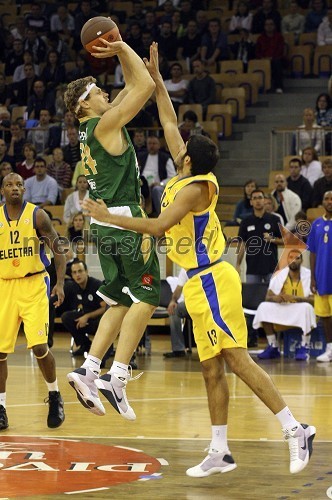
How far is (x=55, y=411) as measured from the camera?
8727 mm

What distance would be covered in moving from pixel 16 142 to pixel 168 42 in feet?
12.1

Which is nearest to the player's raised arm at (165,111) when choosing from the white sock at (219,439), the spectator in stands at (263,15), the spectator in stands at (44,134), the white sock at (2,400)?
the white sock at (219,439)

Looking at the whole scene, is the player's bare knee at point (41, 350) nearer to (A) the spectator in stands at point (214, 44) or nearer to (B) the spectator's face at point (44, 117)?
(B) the spectator's face at point (44, 117)

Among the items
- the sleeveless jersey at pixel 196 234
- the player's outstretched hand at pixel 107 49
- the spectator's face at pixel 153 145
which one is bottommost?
the spectator's face at pixel 153 145

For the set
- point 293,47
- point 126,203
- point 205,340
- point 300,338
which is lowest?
point 300,338

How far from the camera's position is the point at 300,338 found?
13.9 m

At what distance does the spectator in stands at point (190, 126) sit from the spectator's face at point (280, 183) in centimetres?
229

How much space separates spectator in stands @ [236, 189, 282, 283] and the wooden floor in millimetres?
1469

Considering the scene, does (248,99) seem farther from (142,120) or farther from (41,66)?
(41,66)

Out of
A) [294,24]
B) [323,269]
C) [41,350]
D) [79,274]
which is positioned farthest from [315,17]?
[41,350]

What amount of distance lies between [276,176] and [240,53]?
16.5 feet

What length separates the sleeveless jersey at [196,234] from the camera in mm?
6752

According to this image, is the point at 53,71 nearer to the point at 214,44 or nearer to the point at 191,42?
the point at 191,42

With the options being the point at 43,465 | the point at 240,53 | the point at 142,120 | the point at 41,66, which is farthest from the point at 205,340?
the point at 41,66
